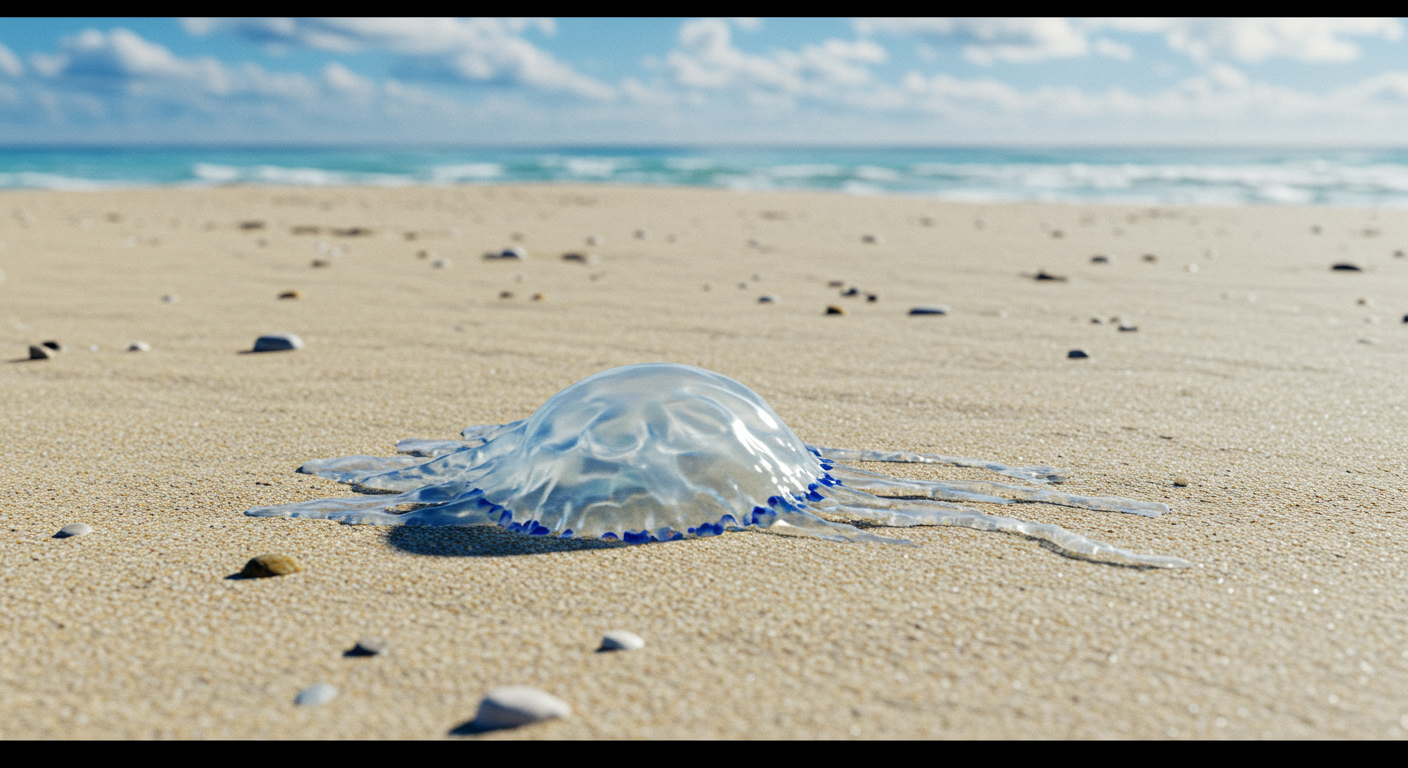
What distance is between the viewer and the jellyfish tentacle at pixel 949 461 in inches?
92.4

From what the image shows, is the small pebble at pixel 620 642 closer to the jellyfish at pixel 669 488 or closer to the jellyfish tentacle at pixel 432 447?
the jellyfish at pixel 669 488

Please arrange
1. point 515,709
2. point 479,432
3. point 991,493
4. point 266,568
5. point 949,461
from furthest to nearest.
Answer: point 479,432 → point 949,461 → point 991,493 → point 266,568 → point 515,709

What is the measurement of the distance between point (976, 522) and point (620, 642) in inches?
33.1

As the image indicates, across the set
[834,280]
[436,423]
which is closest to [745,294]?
[834,280]

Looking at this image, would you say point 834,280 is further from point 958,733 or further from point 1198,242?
point 958,733

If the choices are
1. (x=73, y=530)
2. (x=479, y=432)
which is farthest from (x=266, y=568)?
(x=479, y=432)

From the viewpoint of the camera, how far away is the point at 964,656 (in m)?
1.46

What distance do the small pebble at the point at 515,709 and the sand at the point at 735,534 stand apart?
0.02 meters

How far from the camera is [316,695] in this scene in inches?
53.2

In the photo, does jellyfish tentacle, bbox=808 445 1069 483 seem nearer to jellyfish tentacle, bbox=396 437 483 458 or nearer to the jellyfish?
the jellyfish

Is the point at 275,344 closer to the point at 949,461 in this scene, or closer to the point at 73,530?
the point at 73,530

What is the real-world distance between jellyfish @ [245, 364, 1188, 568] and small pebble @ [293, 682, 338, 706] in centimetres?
59

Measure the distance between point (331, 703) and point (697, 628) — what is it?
53 cm

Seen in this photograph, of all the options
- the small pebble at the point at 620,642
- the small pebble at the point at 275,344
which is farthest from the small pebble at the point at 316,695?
the small pebble at the point at 275,344
